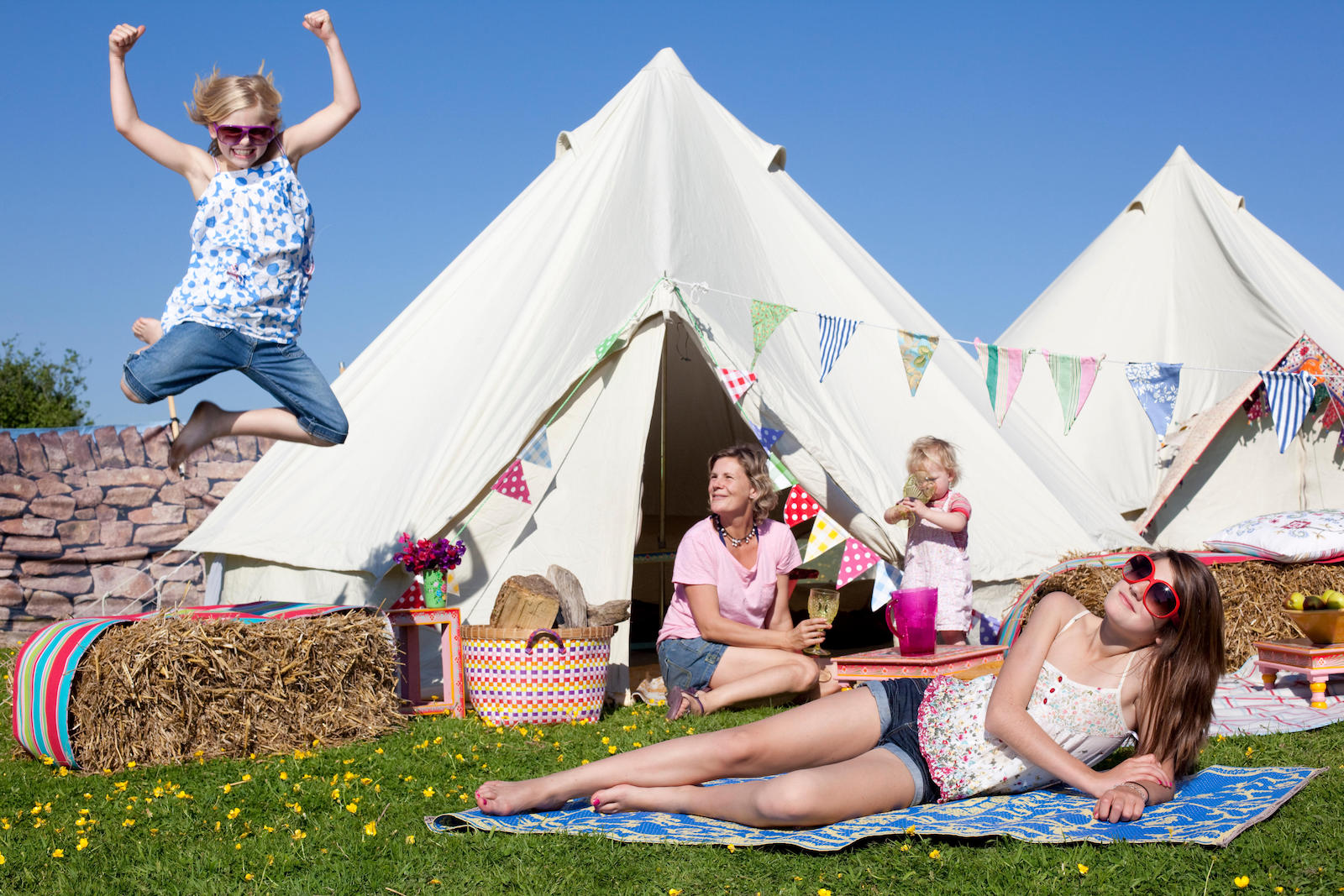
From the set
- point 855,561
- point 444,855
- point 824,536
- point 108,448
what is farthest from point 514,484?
point 108,448

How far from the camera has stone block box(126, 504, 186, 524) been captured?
313 inches

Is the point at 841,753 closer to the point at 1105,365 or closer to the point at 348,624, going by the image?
the point at 348,624

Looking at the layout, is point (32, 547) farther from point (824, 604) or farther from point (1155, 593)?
point (1155, 593)

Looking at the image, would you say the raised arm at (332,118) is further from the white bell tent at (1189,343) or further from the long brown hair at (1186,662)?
the white bell tent at (1189,343)

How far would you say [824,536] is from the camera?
477 cm

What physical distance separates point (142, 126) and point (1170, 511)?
685 centimetres

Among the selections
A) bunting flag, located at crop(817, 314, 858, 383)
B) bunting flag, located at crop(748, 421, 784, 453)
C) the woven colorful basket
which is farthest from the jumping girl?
bunting flag, located at crop(817, 314, 858, 383)

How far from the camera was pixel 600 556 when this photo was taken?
4781 mm

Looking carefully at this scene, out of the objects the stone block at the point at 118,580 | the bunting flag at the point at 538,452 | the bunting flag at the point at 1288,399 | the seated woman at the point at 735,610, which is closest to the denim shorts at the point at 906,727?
the seated woman at the point at 735,610

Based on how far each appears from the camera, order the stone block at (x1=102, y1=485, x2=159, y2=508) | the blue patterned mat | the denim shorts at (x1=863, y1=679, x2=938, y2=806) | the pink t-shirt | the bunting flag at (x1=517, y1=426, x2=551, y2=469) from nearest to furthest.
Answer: the blue patterned mat, the denim shorts at (x1=863, y1=679, x2=938, y2=806), the pink t-shirt, the bunting flag at (x1=517, y1=426, x2=551, y2=469), the stone block at (x1=102, y1=485, x2=159, y2=508)

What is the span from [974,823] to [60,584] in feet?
→ 22.9

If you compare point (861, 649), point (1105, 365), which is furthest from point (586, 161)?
point (1105, 365)

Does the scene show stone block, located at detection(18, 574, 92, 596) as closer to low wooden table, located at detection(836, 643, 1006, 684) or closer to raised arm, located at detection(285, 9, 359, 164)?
raised arm, located at detection(285, 9, 359, 164)

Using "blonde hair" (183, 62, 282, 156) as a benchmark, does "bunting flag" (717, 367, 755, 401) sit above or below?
below
